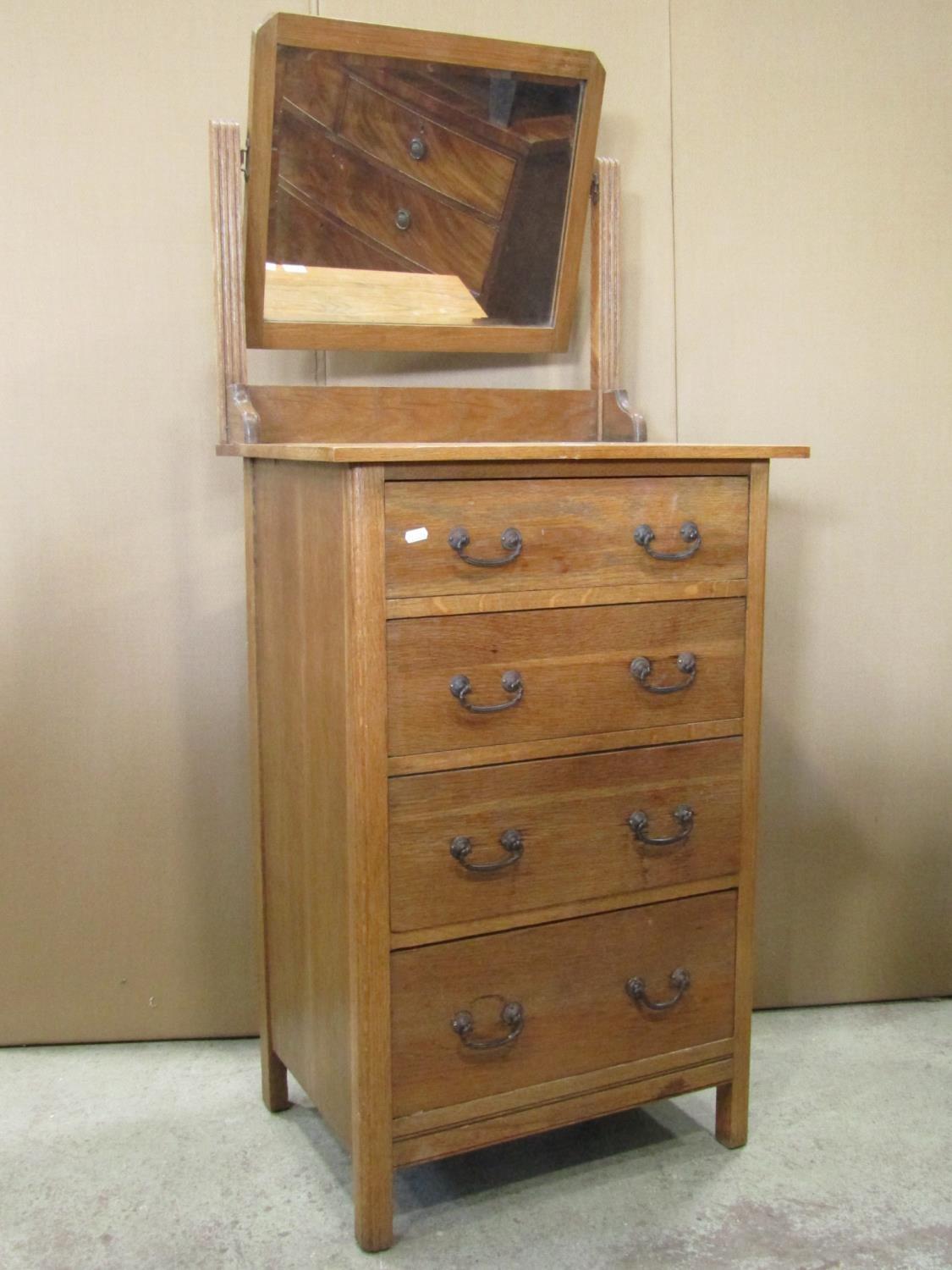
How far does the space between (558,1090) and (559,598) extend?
2.35 feet

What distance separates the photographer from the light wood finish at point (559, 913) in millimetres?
1810

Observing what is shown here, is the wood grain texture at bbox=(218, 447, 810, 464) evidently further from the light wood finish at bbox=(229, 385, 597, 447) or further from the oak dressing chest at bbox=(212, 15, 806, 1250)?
the light wood finish at bbox=(229, 385, 597, 447)

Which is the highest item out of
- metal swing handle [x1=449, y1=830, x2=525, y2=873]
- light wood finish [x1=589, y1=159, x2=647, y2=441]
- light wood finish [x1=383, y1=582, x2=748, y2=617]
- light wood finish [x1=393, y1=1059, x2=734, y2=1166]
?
light wood finish [x1=589, y1=159, x2=647, y2=441]

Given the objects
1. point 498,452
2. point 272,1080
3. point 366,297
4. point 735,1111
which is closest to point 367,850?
point 498,452

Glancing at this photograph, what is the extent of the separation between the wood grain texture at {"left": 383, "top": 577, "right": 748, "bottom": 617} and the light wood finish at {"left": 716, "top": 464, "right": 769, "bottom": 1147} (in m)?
0.05

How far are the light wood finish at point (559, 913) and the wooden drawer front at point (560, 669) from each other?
0.82 feet

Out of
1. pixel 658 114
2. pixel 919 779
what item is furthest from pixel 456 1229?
pixel 658 114

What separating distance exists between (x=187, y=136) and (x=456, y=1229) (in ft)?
5.78

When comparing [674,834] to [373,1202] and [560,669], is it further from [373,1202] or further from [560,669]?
[373,1202]

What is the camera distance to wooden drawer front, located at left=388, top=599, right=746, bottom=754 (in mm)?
1755

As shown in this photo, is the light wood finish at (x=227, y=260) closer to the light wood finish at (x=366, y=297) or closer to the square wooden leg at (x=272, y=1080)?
the light wood finish at (x=366, y=297)

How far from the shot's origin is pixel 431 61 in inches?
80.7

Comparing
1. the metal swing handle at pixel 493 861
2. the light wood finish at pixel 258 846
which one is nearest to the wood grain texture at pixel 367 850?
the metal swing handle at pixel 493 861

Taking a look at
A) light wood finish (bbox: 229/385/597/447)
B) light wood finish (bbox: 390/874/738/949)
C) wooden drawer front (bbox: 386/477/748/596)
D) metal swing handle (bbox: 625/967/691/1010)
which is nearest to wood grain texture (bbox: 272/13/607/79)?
light wood finish (bbox: 229/385/597/447)
